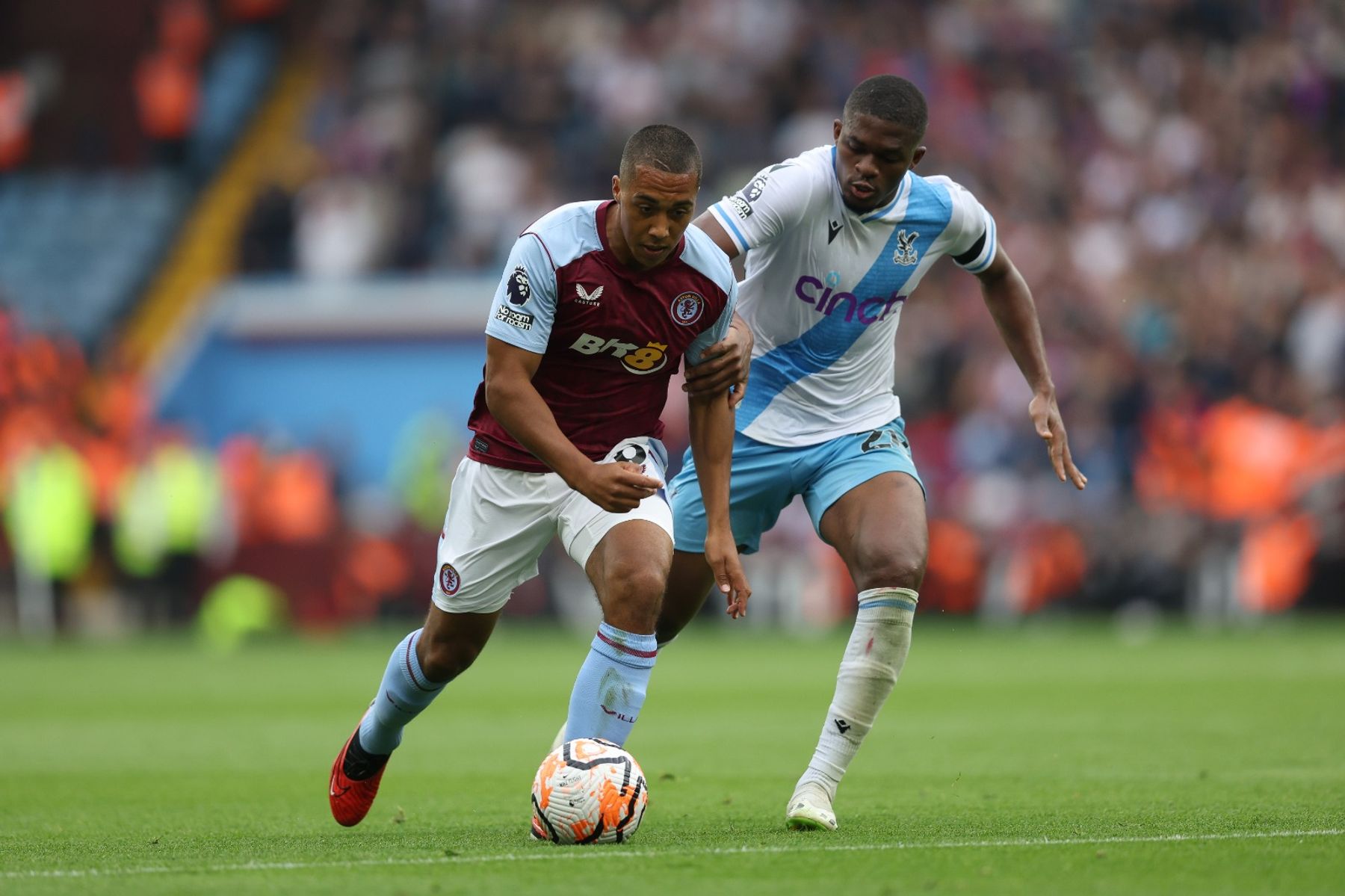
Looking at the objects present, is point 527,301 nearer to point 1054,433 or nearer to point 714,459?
point 714,459

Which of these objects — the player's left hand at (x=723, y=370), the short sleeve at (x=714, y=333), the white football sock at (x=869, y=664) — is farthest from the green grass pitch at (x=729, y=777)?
the short sleeve at (x=714, y=333)

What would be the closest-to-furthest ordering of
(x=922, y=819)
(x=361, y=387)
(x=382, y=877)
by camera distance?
(x=382, y=877)
(x=922, y=819)
(x=361, y=387)

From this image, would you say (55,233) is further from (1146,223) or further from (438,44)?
(1146,223)

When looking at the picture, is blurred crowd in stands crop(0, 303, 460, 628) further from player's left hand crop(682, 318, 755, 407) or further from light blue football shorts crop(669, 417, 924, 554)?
player's left hand crop(682, 318, 755, 407)

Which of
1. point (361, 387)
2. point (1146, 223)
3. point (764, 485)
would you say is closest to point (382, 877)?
point (764, 485)

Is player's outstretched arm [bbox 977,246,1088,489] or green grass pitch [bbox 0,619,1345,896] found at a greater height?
player's outstretched arm [bbox 977,246,1088,489]

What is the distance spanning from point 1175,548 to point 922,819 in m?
12.4

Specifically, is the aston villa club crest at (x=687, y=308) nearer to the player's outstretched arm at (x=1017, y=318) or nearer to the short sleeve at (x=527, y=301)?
the short sleeve at (x=527, y=301)

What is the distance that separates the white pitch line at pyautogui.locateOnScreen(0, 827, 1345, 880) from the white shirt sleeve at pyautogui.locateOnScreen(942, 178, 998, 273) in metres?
2.34

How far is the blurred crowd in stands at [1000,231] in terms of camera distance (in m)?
18.2

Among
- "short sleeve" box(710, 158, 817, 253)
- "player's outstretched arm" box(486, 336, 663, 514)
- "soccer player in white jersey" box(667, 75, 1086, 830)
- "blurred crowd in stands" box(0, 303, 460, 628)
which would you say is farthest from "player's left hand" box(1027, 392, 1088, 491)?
"blurred crowd in stands" box(0, 303, 460, 628)

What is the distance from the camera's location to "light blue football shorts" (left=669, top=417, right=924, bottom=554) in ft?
22.5

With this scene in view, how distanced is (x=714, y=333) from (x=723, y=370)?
0.43ft

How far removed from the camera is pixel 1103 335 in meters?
19.3
